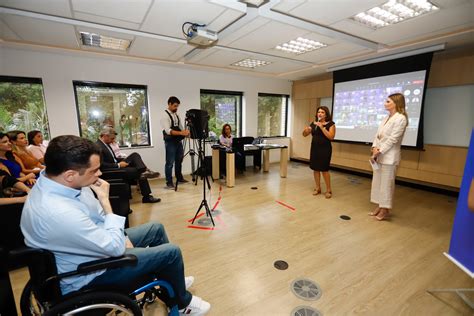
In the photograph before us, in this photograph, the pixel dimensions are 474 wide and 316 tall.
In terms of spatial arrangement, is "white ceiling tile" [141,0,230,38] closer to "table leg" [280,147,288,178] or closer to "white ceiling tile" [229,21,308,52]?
"white ceiling tile" [229,21,308,52]

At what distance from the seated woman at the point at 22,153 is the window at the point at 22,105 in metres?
1.10

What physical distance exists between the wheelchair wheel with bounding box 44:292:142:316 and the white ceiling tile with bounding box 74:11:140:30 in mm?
2774

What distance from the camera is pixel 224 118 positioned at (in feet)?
19.0

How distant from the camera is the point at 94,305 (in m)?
0.95

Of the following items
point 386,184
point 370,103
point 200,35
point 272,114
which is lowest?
point 386,184

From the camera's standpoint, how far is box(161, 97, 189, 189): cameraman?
13.0 feet

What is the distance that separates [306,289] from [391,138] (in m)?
2.02

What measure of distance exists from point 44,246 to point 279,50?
3893 mm

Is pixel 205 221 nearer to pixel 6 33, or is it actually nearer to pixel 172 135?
pixel 172 135

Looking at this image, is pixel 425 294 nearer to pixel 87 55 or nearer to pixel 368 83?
pixel 368 83

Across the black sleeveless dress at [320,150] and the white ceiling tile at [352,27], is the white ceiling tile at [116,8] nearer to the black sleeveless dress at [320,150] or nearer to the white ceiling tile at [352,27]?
the white ceiling tile at [352,27]

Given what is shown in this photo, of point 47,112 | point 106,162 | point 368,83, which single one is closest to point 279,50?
point 368,83

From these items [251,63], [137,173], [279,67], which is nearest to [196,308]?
[137,173]

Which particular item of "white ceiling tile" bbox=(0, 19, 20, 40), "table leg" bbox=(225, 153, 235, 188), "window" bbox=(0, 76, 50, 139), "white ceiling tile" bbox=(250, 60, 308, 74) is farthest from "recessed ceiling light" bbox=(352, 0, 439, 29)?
"window" bbox=(0, 76, 50, 139)
